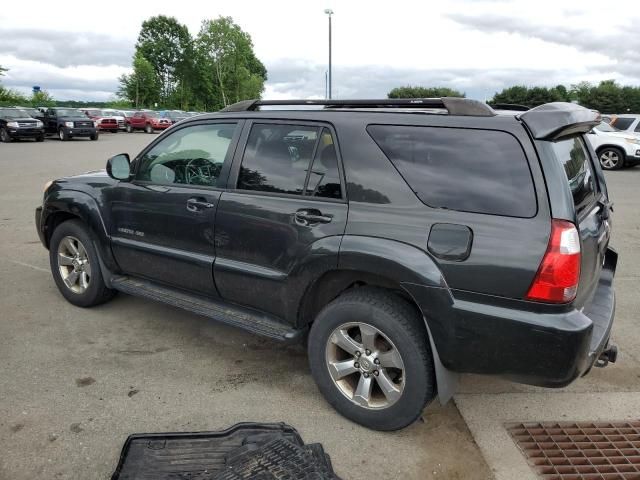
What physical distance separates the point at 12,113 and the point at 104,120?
8.98m

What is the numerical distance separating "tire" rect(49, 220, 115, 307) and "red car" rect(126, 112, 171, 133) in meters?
32.8

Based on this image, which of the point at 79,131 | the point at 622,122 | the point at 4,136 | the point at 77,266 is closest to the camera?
the point at 77,266

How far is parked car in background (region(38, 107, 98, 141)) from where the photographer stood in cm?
2566

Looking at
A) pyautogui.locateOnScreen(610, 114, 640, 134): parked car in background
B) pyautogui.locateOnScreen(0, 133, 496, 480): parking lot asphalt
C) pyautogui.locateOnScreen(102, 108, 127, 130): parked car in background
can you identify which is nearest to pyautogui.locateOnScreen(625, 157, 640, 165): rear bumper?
pyautogui.locateOnScreen(610, 114, 640, 134): parked car in background

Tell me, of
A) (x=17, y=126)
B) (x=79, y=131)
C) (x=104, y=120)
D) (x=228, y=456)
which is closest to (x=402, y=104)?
(x=228, y=456)

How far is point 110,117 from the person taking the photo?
110ft

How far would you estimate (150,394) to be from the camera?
3.24 meters

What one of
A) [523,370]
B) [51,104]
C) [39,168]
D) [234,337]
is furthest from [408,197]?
[51,104]

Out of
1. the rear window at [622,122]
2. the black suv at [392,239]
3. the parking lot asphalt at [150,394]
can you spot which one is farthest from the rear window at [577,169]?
the rear window at [622,122]

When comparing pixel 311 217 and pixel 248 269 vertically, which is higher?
pixel 311 217

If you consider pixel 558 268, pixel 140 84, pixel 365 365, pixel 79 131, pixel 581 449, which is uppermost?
pixel 140 84

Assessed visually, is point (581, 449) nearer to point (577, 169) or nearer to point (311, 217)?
point (577, 169)

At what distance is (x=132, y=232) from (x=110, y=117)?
32732 mm

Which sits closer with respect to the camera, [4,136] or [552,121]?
[552,121]
